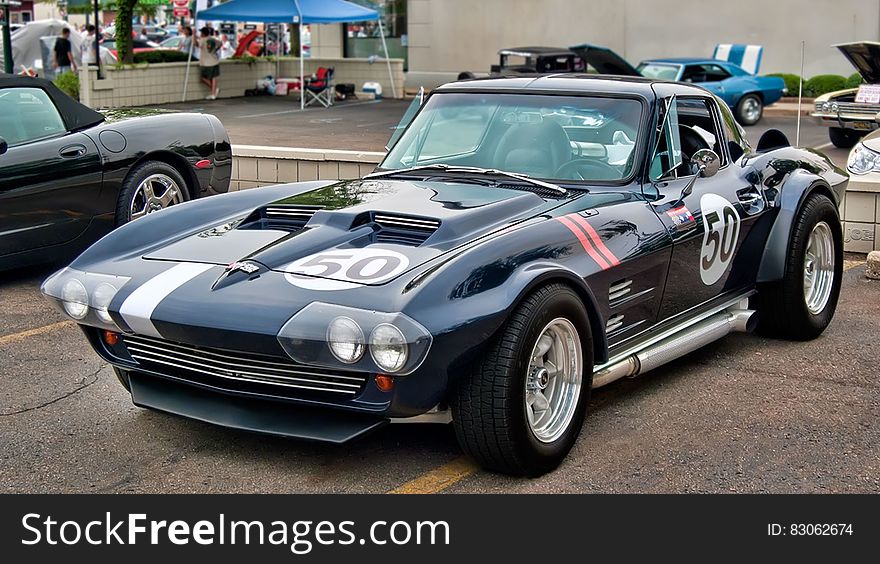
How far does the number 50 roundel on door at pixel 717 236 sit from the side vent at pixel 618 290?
2.44 ft

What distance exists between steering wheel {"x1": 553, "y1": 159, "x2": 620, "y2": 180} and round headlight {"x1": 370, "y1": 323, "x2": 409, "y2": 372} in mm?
1838

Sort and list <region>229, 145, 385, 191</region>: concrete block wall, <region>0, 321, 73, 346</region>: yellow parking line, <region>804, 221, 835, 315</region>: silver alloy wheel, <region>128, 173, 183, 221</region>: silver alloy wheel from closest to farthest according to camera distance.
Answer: <region>0, 321, 73, 346</region>: yellow parking line
<region>804, 221, 835, 315</region>: silver alloy wheel
<region>128, 173, 183, 221</region>: silver alloy wheel
<region>229, 145, 385, 191</region>: concrete block wall

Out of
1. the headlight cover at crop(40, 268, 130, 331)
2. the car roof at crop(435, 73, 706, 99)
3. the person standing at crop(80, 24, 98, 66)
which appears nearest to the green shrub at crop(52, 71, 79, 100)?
the person standing at crop(80, 24, 98, 66)

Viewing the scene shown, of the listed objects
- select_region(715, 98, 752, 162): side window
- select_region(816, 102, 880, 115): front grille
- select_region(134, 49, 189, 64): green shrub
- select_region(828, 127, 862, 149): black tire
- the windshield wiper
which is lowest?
select_region(828, 127, 862, 149): black tire

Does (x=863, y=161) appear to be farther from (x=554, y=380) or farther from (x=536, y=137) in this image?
(x=554, y=380)

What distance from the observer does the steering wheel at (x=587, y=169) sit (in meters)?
5.41

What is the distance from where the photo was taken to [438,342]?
3930mm

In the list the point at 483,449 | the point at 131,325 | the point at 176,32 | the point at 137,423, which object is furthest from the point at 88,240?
the point at 176,32

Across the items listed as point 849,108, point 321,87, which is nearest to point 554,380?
point 849,108

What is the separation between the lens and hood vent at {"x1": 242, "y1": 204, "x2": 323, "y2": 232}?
4.95 meters

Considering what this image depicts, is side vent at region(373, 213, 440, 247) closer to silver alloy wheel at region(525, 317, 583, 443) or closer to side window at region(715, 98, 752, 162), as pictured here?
silver alloy wheel at region(525, 317, 583, 443)

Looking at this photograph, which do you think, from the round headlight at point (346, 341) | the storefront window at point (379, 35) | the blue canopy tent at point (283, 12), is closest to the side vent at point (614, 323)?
the round headlight at point (346, 341)

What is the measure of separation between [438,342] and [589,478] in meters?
0.89
